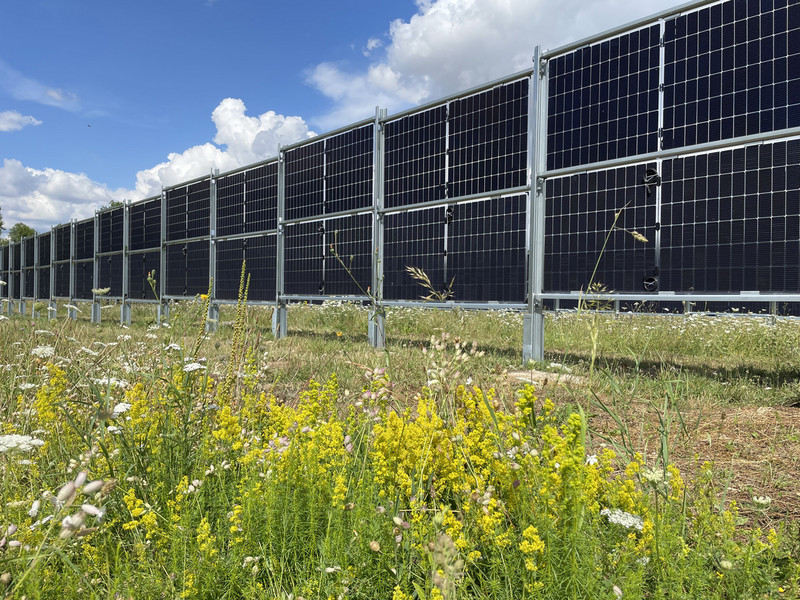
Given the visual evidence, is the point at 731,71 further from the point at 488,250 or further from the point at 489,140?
the point at 488,250

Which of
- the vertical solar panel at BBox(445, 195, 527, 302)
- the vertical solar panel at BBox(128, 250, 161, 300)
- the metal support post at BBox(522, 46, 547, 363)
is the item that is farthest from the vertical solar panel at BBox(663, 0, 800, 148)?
the vertical solar panel at BBox(128, 250, 161, 300)

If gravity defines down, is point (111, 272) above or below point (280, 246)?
below

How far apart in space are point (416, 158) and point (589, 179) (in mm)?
3070

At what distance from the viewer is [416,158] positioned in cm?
875

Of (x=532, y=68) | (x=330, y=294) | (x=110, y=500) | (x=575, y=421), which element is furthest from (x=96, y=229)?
(x=575, y=421)

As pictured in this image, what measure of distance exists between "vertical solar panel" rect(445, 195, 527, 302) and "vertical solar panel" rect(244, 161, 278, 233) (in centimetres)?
508

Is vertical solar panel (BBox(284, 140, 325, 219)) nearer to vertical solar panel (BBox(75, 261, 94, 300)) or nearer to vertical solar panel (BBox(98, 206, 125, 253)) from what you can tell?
vertical solar panel (BBox(98, 206, 125, 253))

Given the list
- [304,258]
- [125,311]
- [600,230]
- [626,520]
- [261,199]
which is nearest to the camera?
[626,520]

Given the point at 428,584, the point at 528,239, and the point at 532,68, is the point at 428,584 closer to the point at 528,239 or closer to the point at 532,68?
the point at 528,239

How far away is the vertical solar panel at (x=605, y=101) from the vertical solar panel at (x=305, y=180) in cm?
513

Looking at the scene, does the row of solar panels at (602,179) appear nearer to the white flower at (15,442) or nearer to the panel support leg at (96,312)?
the white flower at (15,442)

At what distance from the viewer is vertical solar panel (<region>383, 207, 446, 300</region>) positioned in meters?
8.41

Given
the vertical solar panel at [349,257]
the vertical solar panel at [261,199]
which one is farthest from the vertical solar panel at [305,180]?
the vertical solar panel at [349,257]

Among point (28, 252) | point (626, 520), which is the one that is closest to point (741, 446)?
point (626, 520)
